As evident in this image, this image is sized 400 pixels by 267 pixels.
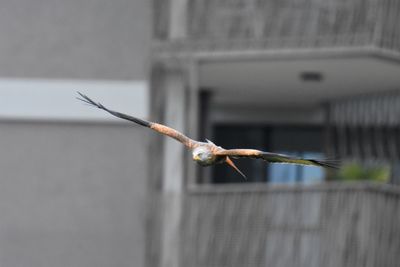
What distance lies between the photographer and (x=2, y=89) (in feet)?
64.1

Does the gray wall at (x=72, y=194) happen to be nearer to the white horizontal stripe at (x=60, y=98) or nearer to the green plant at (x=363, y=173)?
the white horizontal stripe at (x=60, y=98)

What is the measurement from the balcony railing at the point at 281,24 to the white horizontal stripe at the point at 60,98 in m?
0.83

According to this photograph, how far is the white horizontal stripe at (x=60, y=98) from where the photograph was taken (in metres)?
19.6

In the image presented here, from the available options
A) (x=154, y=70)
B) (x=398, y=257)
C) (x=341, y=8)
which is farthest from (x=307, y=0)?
(x=398, y=257)

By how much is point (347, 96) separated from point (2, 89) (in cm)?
542

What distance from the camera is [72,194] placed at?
1956 centimetres

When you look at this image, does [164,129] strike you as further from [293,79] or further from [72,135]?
[293,79]

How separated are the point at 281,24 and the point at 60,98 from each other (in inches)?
118

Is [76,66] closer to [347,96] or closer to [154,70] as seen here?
[154,70]

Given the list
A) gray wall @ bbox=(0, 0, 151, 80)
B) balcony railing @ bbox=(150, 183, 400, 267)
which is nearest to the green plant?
balcony railing @ bbox=(150, 183, 400, 267)

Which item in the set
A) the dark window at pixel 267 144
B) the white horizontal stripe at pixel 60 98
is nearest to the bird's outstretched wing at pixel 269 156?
the white horizontal stripe at pixel 60 98

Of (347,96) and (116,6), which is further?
(347,96)

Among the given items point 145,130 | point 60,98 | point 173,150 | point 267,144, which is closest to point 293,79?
point 173,150

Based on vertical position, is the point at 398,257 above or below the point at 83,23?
below
